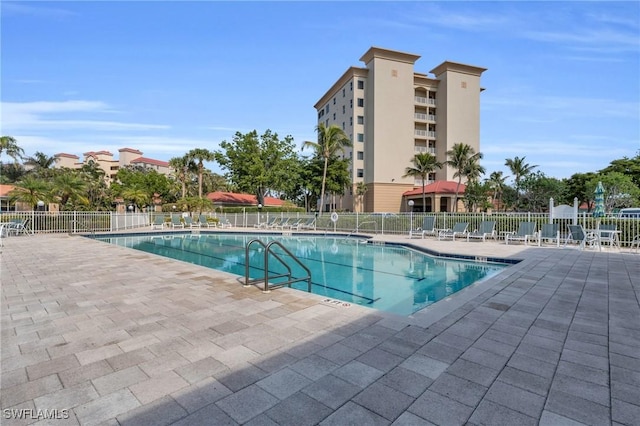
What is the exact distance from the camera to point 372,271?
9203 mm

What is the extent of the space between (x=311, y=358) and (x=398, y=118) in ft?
129

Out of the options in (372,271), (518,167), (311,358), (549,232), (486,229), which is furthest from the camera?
(518,167)

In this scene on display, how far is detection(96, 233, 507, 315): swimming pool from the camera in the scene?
21.9 feet

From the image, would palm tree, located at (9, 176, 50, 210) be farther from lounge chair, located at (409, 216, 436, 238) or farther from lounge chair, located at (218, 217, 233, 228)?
lounge chair, located at (409, 216, 436, 238)

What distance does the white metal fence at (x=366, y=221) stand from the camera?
1371 centimetres

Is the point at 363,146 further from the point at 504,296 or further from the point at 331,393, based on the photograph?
the point at 331,393

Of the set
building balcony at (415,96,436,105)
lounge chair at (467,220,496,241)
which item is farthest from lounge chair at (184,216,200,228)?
building balcony at (415,96,436,105)

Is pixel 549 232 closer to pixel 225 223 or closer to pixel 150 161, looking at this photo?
pixel 225 223

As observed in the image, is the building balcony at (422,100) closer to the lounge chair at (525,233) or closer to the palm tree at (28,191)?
the lounge chair at (525,233)

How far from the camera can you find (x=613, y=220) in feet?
41.7

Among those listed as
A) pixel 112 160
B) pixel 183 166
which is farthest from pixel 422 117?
pixel 112 160

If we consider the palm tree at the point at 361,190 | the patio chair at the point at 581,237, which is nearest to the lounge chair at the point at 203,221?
the palm tree at the point at 361,190

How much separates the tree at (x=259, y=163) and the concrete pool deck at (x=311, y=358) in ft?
102

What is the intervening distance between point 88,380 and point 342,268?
7.78m
